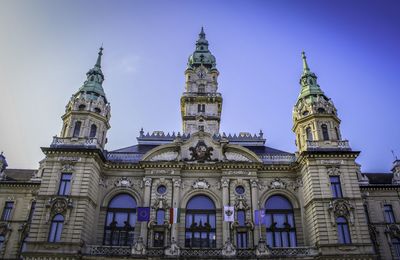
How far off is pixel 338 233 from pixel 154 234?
19.3 meters

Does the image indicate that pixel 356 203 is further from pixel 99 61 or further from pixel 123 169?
pixel 99 61

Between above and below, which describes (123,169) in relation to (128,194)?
above

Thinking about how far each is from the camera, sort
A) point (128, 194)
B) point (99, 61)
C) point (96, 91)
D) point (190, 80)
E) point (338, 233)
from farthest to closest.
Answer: point (190, 80), point (99, 61), point (96, 91), point (128, 194), point (338, 233)

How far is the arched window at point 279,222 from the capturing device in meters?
41.0

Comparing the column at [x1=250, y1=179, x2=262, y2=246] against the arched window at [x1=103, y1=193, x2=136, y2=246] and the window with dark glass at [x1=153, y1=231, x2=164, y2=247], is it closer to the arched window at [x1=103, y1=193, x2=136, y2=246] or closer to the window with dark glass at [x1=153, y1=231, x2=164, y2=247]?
the window with dark glass at [x1=153, y1=231, x2=164, y2=247]

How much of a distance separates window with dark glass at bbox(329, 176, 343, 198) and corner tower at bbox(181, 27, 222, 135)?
19766 mm

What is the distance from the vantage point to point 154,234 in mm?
40156

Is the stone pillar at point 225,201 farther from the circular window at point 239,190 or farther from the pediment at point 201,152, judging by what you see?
the pediment at point 201,152

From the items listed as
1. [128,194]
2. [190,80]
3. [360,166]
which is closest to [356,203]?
[360,166]

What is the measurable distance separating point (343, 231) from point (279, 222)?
23.3ft

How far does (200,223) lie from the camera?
41.8 m

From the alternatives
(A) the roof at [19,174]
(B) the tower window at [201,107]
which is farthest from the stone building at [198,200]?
(B) the tower window at [201,107]

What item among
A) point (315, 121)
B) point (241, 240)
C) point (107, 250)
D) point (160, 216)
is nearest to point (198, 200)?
point (160, 216)

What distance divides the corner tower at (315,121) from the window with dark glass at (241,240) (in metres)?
12.3
